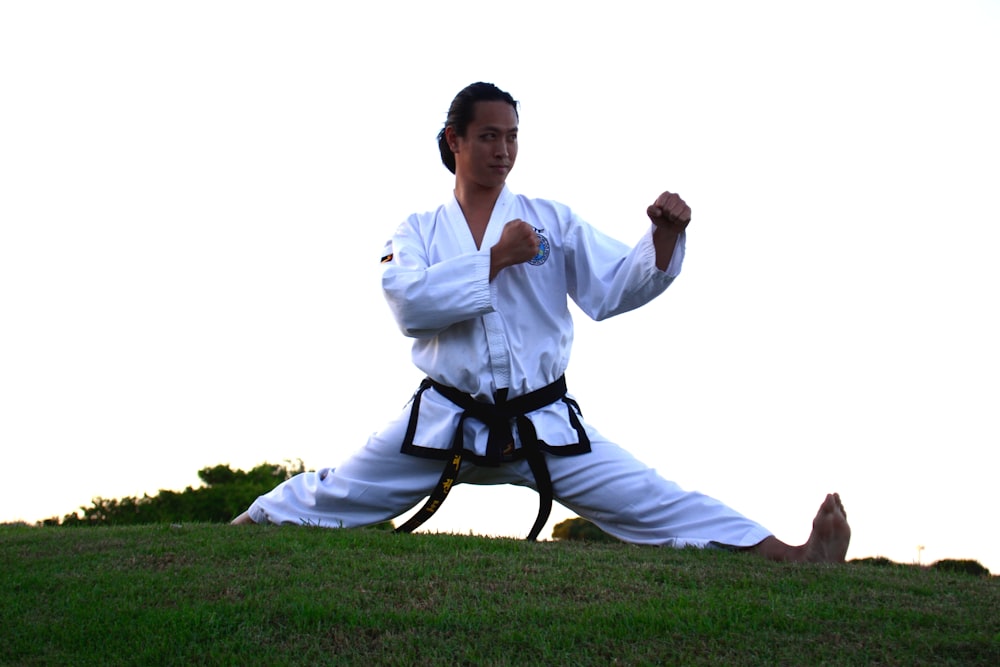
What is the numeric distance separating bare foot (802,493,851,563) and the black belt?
1.04m

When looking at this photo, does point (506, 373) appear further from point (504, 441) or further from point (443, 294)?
point (443, 294)

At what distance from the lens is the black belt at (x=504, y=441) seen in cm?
487

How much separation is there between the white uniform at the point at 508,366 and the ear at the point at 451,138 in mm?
341

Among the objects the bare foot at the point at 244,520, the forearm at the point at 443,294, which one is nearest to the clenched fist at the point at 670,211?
the forearm at the point at 443,294

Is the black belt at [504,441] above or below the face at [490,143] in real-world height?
below

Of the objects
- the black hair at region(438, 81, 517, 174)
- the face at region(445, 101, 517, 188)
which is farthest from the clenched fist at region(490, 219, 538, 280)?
the black hair at region(438, 81, 517, 174)

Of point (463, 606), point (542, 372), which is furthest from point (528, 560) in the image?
point (542, 372)

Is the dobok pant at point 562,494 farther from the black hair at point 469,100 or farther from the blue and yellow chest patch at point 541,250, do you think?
the black hair at point 469,100

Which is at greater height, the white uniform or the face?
the face

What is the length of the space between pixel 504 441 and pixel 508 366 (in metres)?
0.34

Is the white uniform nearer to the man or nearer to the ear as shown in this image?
the man

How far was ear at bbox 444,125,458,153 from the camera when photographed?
536cm

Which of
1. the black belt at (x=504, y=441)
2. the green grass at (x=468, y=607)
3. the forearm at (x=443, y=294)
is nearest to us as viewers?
the green grass at (x=468, y=607)

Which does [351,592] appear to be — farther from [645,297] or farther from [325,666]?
[645,297]
